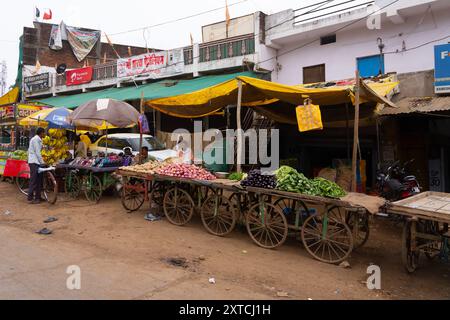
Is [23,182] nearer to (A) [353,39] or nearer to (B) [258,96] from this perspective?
(B) [258,96]

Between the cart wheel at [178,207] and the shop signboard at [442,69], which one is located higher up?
the shop signboard at [442,69]

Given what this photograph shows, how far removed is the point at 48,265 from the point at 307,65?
11.5 m

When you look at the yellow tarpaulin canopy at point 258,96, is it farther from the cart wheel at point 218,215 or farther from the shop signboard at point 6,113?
the shop signboard at point 6,113

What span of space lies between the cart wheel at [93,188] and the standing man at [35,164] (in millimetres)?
1133

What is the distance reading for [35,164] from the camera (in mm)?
9000

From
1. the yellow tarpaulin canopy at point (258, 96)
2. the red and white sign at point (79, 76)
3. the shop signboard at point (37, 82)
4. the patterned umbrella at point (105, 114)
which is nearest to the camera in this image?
the yellow tarpaulin canopy at point (258, 96)

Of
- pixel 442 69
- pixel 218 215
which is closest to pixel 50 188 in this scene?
pixel 218 215

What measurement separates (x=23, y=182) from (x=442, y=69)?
11.8 metres

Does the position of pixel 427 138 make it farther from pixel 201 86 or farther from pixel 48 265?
pixel 48 265

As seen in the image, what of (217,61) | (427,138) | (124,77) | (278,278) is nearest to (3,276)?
(278,278)

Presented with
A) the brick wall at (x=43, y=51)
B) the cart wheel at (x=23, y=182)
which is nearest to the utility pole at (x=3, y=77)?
the brick wall at (x=43, y=51)

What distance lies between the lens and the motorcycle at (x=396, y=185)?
634cm

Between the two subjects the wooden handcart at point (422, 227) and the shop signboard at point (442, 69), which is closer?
the wooden handcart at point (422, 227)

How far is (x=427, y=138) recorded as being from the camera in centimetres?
912
